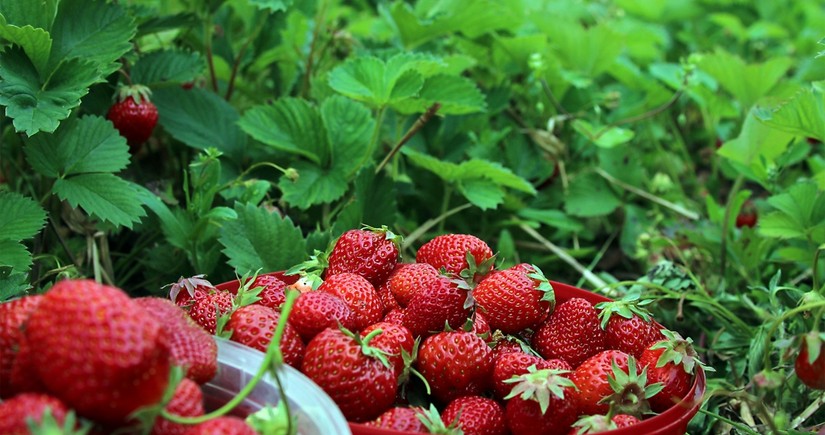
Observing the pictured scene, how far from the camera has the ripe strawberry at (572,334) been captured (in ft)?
3.68

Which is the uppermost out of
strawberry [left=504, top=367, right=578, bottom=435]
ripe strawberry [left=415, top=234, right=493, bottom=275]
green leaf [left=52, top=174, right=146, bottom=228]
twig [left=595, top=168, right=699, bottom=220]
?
green leaf [left=52, top=174, right=146, bottom=228]

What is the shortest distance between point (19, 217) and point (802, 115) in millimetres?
1227

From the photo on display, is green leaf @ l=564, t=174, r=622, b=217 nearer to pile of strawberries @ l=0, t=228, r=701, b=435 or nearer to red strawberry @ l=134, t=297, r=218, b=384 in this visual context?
pile of strawberries @ l=0, t=228, r=701, b=435

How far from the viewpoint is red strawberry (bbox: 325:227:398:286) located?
1193 millimetres

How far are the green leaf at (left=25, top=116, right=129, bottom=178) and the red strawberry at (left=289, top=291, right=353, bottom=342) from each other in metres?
0.45

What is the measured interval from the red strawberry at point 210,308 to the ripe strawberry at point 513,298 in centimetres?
32

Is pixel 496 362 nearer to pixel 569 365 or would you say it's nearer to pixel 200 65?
pixel 569 365

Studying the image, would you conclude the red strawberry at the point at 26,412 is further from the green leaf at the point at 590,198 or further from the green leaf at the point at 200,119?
the green leaf at the point at 590,198

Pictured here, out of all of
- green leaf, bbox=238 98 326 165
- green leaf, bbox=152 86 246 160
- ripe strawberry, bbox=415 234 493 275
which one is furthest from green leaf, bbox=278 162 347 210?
ripe strawberry, bbox=415 234 493 275

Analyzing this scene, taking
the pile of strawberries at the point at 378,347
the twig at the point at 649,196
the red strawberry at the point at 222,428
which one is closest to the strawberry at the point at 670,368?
the pile of strawberries at the point at 378,347

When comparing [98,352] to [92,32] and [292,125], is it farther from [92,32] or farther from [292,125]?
[292,125]

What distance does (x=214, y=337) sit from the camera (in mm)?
966

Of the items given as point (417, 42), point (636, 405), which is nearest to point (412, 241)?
point (417, 42)

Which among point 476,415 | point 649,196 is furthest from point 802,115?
point 476,415
